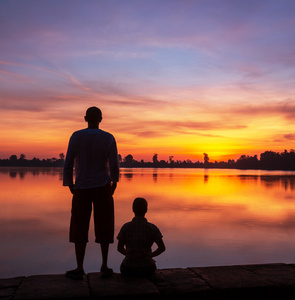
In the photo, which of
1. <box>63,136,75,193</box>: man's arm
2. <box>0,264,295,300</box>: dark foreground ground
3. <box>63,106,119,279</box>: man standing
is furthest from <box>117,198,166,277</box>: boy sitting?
<box>63,136,75,193</box>: man's arm

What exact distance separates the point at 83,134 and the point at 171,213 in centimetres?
1217

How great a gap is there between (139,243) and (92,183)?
3.12 ft

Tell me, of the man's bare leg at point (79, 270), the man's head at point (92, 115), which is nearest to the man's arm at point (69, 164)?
the man's head at point (92, 115)

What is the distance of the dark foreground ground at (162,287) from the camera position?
3578 millimetres

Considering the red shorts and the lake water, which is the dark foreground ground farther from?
the lake water

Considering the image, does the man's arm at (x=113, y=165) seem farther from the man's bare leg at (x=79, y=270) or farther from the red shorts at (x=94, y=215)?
the man's bare leg at (x=79, y=270)

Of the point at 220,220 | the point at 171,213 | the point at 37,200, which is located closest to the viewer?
the point at 220,220

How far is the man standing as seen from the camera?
4.40 meters

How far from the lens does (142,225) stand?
4102 mm

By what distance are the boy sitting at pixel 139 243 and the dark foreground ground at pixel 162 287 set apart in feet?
0.37

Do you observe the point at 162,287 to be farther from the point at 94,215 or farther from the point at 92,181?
the point at 92,181

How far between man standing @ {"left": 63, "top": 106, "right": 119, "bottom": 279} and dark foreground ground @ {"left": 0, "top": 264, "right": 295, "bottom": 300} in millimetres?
493

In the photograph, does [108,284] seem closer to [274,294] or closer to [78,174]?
[78,174]

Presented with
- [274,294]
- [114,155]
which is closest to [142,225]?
[114,155]
